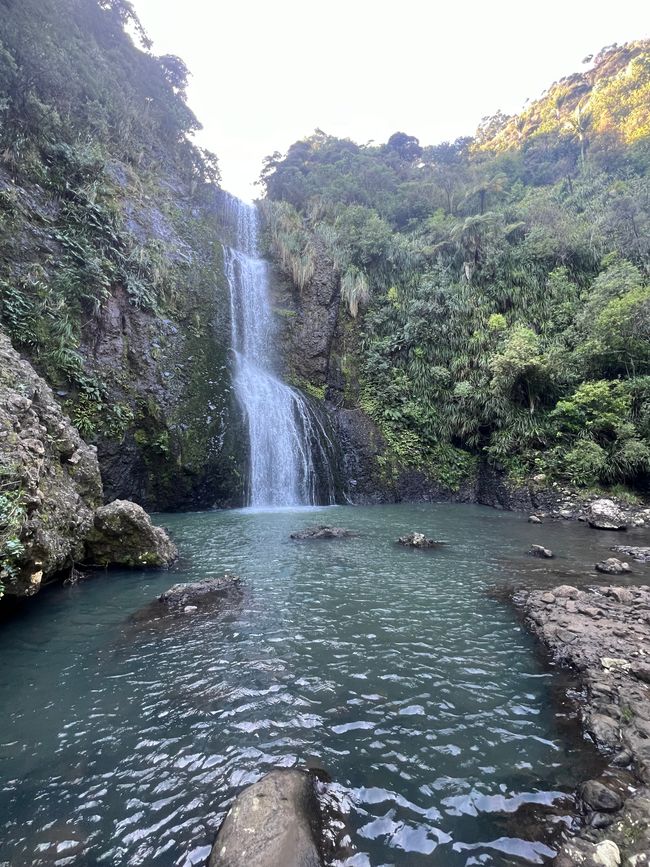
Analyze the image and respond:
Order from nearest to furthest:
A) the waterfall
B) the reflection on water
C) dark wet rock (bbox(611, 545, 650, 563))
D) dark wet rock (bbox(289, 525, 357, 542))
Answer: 1. the reflection on water
2. dark wet rock (bbox(611, 545, 650, 563))
3. dark wet rock (bbox(289, 525, 357, 542))
4. the waterfall

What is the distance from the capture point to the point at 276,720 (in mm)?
3189

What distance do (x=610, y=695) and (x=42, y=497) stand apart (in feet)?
22.5

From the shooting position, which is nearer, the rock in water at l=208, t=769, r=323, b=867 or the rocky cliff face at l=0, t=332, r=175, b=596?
the rock in water at l=208, t=769, r=323, b=867

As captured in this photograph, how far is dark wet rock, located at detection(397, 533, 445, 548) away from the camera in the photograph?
890 cm

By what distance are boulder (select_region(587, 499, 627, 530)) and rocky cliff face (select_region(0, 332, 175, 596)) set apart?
10.9 m

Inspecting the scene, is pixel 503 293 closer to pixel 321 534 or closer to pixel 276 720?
pixel 321 534

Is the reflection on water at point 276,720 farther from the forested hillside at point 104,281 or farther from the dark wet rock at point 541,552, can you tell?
the forested hillside at point 104,281

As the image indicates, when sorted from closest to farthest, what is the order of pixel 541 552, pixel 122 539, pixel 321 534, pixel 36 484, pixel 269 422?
pixel 36 484, pixel 122 539, pixel 541 552, pixel 321 534, pixel 269 422

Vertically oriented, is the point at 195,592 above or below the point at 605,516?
above

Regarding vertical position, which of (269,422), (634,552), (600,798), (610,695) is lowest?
(634,552)

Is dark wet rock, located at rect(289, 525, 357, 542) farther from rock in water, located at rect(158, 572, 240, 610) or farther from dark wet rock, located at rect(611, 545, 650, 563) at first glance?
dark wet rock, located at rect(611, 545, 650, 563)

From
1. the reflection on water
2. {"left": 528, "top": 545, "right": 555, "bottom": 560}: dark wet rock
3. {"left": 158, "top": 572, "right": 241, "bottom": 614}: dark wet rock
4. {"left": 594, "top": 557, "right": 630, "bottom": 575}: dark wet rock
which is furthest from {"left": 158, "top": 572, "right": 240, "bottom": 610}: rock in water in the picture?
{"left": 594, "top": 557, "right": 630, "bottom": 575}: dark wet rock

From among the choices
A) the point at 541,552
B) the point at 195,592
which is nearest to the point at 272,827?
the point at 195,592

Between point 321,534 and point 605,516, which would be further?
point 605,516
